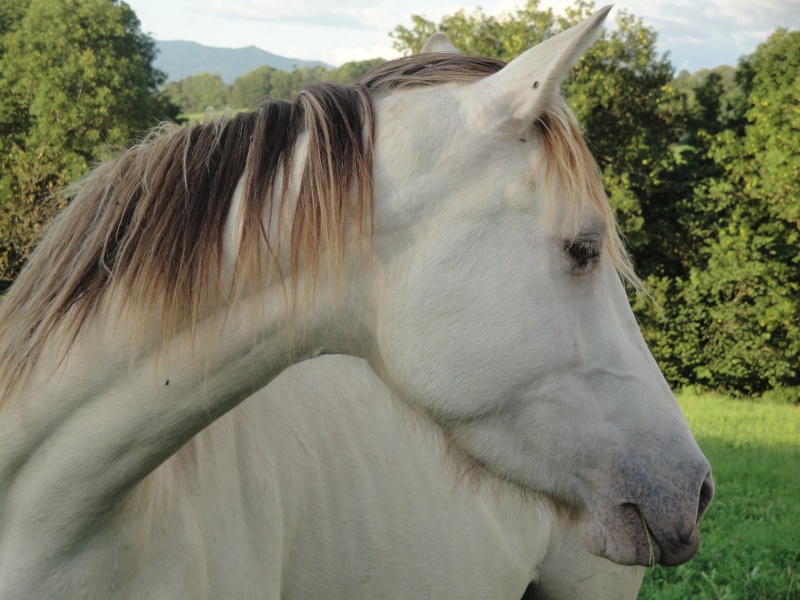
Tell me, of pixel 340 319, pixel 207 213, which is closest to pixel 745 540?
pixel 340 319

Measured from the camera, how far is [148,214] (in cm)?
154

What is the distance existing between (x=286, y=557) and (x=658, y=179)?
13253 mm

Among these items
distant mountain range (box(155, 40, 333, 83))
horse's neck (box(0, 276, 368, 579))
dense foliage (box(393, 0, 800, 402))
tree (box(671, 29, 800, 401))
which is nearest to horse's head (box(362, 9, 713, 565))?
horse's neck (box(0, 276, 368, 579))

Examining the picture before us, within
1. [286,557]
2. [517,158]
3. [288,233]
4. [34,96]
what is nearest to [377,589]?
[286,557]

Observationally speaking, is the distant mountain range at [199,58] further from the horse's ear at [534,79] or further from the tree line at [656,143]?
the horse's ear at [534,79]

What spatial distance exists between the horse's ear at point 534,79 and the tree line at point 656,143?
10.5 meters

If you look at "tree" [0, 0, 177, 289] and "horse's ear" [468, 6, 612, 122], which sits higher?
"horse's ear" [468, 6, 612, 122]

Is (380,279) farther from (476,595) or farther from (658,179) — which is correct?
(658,179)

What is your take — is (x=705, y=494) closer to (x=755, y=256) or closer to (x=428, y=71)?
(x=428, y=71)

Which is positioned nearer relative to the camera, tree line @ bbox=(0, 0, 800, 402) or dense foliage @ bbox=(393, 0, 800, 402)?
tree line @ bbox=(0, 0, 800, 402)

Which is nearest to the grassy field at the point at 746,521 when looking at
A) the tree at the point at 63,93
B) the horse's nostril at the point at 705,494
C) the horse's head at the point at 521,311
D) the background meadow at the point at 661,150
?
the background meadow at the point at 661,150

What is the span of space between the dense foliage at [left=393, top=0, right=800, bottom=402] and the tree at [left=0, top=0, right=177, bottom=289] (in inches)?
228

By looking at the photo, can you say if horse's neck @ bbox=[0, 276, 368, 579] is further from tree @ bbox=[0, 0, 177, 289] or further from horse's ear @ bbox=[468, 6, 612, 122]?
tree @ bbox=[0, 0, 177, 289]

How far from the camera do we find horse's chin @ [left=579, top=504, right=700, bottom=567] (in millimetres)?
1570
